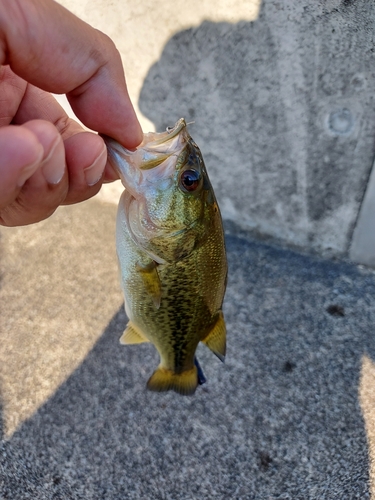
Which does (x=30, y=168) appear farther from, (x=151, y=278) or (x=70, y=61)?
(x=151, y=278)

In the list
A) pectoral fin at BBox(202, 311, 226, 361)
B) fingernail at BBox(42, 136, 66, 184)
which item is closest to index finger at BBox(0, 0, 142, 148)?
fingernail at BBox(42, 136, 66, 184)

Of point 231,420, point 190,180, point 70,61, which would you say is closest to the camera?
point 70,61

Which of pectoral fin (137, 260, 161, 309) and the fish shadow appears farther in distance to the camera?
the fish shadow

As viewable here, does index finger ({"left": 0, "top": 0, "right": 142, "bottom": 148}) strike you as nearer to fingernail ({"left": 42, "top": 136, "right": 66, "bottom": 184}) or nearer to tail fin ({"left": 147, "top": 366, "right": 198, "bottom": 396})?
fingernail ({"left": 42, "top": 136, "right": 66, "bottom": 184})

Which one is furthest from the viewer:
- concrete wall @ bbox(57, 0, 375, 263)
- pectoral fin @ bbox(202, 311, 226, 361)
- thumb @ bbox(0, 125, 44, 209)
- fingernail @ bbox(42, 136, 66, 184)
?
concrete wall @ bbox(57, 0, 375, 263)

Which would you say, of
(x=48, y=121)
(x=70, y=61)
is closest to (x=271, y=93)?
(x=70, y=61)

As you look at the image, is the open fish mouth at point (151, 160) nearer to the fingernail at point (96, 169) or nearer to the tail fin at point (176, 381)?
the fingernail at point (96, 169)

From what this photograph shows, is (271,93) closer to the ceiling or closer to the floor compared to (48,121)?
closer to the floor
